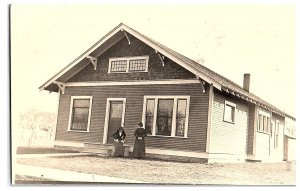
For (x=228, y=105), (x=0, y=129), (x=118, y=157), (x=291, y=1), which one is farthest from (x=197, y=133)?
(x=0, y=129)

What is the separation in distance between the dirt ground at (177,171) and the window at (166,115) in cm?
95

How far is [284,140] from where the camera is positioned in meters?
15.8

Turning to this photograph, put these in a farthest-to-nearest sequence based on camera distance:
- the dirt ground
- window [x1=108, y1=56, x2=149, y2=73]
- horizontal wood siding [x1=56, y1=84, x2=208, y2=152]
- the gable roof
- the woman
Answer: window [x1=108, y1=56, x2=149, y2=73] < the woman < horizontal wood siding [x1=56, y1=84, x2=208, y2=152] < the gable roof < the dirt ground

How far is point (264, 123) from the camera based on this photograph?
16.7m

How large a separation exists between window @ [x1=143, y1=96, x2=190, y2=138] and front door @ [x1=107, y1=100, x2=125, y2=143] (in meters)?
0.76

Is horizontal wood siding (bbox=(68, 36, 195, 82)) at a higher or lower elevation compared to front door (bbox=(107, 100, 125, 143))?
higher

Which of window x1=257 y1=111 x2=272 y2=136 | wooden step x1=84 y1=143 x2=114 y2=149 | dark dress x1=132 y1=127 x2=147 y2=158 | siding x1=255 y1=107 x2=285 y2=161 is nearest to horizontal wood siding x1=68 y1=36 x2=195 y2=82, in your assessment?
dark dress x1=132 y1=127 x2=147 y2=158

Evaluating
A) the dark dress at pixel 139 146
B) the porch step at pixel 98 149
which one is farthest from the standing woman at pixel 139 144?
the porch step at pixel 98 149

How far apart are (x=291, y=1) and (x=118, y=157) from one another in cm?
685

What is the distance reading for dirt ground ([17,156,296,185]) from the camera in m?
15.1

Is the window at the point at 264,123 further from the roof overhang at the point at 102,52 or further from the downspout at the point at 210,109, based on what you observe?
the roof overhang at the point at 102,52

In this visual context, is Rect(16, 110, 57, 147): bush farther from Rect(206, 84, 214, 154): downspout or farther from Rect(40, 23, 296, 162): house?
Rect(206, 84, 214, 154): downspout

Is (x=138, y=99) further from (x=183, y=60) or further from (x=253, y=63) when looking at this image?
(x=253, y=63)

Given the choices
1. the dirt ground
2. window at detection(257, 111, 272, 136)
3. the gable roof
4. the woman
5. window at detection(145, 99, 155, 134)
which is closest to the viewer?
the dirt ground
